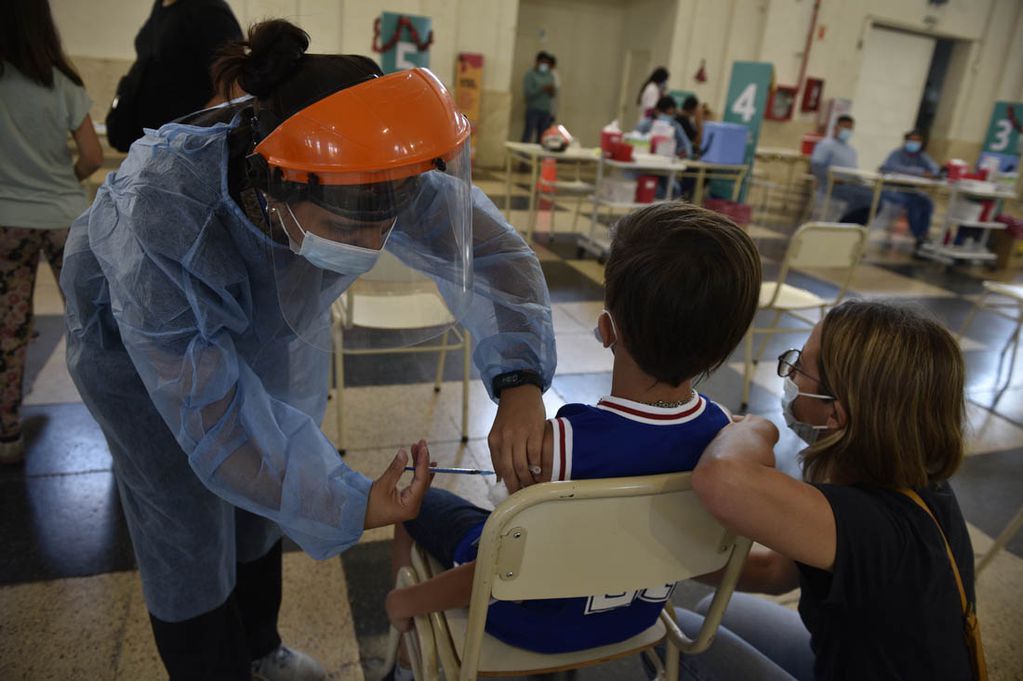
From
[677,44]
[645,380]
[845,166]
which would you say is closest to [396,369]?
[645,380]

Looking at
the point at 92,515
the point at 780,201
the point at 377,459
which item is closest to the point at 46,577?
the point at 92,515

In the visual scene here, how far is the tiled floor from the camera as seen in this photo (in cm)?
144

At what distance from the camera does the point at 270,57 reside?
712 mm

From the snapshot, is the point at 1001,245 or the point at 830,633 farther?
the point at 1001,245

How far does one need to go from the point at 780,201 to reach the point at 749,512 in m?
9.08

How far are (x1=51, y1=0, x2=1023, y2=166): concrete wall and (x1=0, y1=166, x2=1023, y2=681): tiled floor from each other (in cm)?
570

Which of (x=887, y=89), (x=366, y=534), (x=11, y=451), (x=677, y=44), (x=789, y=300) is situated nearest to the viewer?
(x=366, y=534)

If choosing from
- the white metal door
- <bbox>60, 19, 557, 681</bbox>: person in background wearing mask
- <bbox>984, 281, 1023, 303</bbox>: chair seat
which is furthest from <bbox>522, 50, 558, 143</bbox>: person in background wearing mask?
<bbox>60, 19, 557, 681</bbox>: person in background wearing mask

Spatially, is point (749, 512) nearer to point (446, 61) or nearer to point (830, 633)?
point (830, 633)

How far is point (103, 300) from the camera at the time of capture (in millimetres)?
875

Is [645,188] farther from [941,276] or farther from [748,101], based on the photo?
[748,101]

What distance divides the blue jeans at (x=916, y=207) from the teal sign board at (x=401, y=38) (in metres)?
5.19

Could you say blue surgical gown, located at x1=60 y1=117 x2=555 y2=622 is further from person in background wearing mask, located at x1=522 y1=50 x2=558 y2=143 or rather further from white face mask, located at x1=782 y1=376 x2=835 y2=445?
person in background wearing mask, located at x1=522 y1=50 x2=558 y2=143

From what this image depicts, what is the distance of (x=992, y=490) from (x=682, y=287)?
87.0 inches
